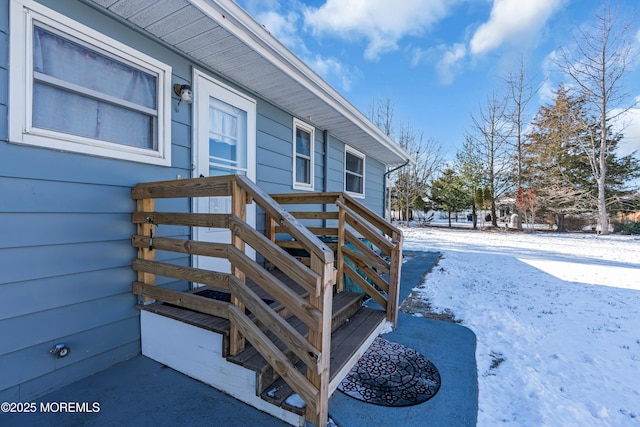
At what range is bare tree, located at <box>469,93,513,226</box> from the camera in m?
18.1

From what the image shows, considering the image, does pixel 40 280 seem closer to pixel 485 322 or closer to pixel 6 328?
pixel 6 328

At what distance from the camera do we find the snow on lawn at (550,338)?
1805 mm

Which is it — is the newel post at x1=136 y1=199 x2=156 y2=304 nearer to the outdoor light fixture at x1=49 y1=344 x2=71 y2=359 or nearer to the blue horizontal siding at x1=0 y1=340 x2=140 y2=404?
the blue horizontal siding at x1=0 y1=340 x2=140 y2=404

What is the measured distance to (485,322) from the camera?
317 cm

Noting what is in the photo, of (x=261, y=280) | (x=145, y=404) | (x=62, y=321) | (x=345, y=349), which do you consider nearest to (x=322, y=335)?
(x=261, y=280)

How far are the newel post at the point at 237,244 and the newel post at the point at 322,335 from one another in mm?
521

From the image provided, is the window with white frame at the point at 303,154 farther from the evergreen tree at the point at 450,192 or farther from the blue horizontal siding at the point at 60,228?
the evergreen tree at the point at 450,192

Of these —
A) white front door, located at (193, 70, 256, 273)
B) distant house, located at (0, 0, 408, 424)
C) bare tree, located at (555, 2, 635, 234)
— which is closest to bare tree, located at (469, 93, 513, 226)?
bare tree, located at (555, 2, 635, 234)

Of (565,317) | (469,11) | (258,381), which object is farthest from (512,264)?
(258,381)

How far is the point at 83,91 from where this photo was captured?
2.02 m

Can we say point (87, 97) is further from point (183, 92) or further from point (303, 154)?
point (303, 154)

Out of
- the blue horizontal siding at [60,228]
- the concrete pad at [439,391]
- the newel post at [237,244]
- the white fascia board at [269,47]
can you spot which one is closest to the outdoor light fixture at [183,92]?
the white fascia board at [269,47]

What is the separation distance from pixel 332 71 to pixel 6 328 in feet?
38.3

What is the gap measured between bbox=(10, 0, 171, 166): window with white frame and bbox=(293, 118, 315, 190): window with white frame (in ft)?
6.61
